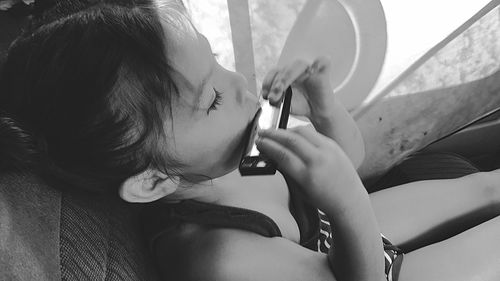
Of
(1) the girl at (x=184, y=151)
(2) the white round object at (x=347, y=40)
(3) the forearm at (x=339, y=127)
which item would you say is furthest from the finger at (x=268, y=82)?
(2) the white round object at (x=347, y=40)

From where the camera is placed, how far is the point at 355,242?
0.60m

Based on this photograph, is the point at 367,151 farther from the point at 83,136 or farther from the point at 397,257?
the point at 83,136

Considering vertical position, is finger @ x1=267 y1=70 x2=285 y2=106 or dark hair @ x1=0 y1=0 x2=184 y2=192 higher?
dark hair @ x1=0 y1=0 x2=184 y2=192

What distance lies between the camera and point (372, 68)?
99 centimetres

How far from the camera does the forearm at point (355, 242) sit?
1.94 feet

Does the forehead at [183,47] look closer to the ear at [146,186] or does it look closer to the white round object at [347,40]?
the ear at [146,186]

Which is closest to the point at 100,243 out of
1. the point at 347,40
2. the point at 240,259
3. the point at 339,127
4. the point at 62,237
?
the point at 62,237

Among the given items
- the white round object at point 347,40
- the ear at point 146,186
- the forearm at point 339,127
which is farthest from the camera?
the white round object at point 347,40

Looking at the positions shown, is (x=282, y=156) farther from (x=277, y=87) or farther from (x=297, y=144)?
(x=277, y=87)

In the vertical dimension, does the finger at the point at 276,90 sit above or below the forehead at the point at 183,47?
below

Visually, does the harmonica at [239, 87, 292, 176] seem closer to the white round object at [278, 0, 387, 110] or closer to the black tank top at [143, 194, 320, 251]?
the black tank top at [143, 194, 320, 251]

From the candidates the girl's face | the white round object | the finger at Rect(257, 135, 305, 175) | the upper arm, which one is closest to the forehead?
the girl's face

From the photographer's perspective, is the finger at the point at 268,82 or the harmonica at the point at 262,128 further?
the finger at the point at 268,82

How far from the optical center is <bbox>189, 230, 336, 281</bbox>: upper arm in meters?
0.58
